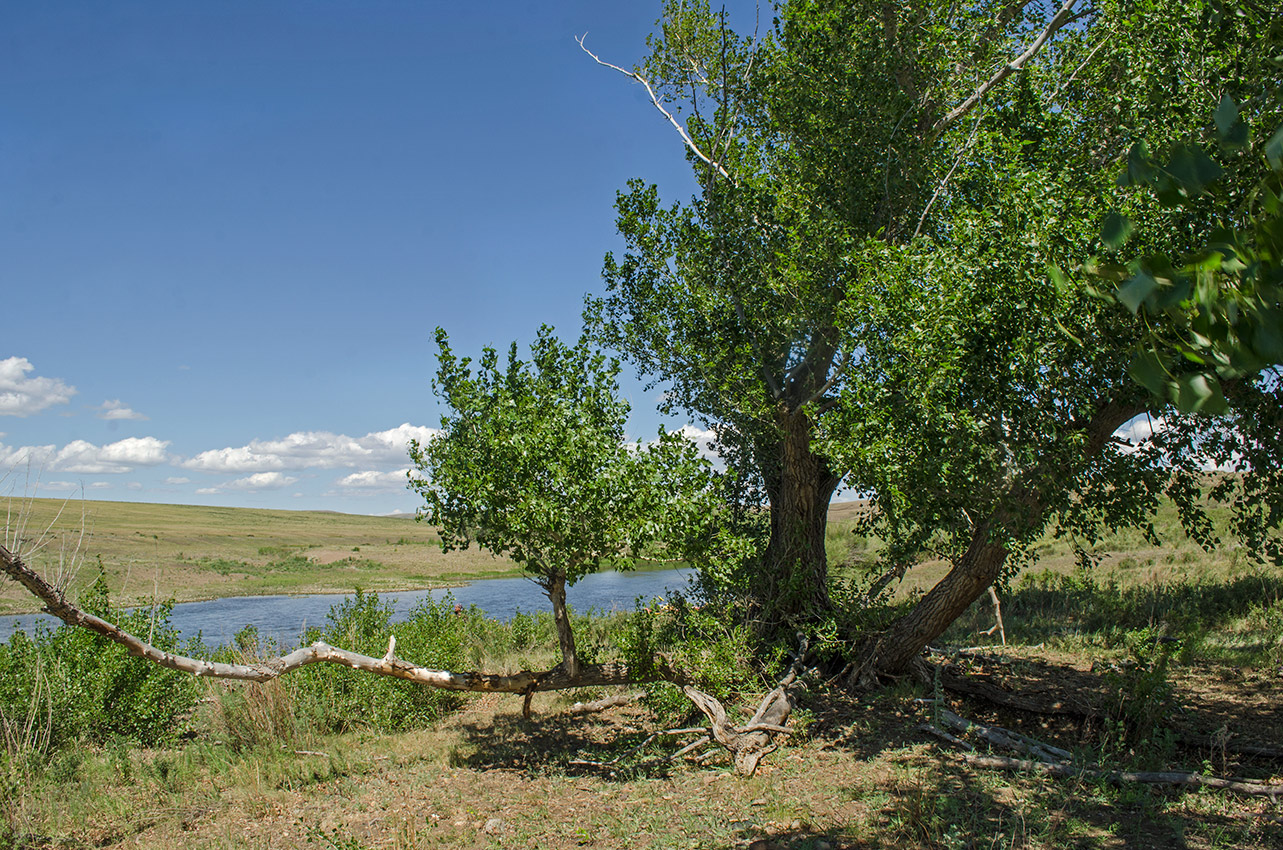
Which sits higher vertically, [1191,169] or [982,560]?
[1191,169]

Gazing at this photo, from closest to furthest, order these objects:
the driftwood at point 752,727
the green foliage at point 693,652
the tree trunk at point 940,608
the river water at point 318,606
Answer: the driftwood at point 752,727 → the tree trunk at point 940,608 → the green foliage at point 693,652 → the river water at point 318,606

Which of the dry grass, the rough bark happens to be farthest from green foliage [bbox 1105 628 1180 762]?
the rough bark

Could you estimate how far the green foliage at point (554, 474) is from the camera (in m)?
7.37

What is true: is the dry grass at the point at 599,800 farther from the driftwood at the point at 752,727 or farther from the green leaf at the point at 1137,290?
the green leaf at the point at 1137,290

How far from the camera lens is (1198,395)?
139 centimetres

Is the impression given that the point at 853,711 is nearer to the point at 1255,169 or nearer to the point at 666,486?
the point at 666,486

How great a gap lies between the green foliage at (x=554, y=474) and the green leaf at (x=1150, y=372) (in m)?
5.93

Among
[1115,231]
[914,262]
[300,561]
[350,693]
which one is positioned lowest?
[300,561]

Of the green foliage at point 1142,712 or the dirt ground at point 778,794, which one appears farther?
the green foliage at point 1142,712

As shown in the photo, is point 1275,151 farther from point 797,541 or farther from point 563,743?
point 563,743

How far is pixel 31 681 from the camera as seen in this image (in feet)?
28.9

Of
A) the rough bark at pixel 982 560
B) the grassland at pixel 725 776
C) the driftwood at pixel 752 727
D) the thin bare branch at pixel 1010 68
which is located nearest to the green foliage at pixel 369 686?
the grassland at pixel 725 776

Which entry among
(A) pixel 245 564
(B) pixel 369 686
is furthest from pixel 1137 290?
(A) pixel 245 564

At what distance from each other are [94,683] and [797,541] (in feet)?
30.0
